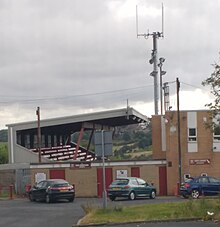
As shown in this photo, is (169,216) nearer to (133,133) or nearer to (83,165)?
(83,165)

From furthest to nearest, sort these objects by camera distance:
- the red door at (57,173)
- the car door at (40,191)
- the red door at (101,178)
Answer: the red door at (57,173)
the red door at (101,178)
the car door at (40,191)

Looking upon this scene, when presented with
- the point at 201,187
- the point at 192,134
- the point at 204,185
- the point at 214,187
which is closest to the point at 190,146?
the point at 192,134

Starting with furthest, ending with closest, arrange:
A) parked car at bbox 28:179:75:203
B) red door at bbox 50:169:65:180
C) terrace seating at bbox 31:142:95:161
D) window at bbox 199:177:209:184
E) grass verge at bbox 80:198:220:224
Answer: terrace seating at bbox 31:142:95:161
red door at bbox 50:169:65:180
window at bbox 199:177:209:184
parked car at bbox 28:179:75:203
grass verge at bbox 80:198:220:224

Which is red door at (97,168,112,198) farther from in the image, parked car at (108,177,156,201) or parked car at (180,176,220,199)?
parked car at (180,176,220,199)

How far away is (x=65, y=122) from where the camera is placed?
6425 centimetres

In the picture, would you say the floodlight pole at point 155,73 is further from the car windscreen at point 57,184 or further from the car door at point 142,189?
the car windscreen at point 57,184

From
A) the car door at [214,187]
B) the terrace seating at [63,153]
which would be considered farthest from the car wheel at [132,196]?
the terrace seating at [63,153]

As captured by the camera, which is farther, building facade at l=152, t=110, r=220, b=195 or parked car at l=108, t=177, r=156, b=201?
building facade at l=152, t=110, r=220, b=195

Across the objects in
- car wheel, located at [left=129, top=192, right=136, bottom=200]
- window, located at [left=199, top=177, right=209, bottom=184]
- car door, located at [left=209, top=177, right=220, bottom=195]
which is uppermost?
window, located at [left=199, top=177, right=209, bottom=184]

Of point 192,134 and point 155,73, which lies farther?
point 155,73

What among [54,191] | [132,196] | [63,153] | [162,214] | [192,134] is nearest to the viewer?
[162,214]

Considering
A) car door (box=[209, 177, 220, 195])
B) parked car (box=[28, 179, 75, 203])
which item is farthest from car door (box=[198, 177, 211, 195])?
parked car (box=[28, 179, 75, 203])

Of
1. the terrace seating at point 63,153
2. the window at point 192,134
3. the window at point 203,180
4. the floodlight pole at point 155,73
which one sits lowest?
the window at point 203,180

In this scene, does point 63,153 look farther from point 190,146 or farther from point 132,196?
point 132,196
